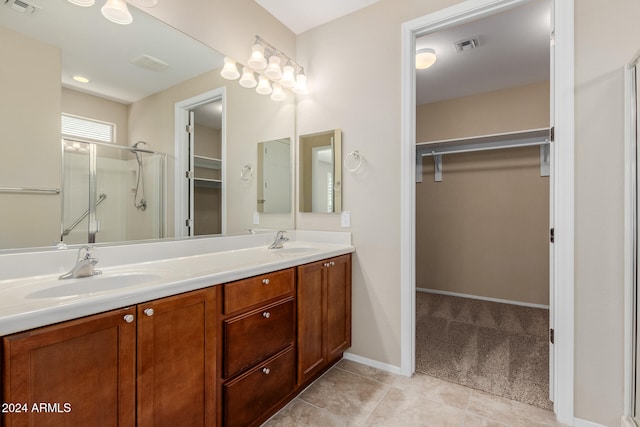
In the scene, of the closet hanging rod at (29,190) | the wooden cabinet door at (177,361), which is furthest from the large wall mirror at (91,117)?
the wooden cabinet door at (177,361)

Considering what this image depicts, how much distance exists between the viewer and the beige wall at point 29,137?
1.15 meters

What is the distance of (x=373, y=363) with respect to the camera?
2.13 meters

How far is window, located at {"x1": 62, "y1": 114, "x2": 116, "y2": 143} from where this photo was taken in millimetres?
1317

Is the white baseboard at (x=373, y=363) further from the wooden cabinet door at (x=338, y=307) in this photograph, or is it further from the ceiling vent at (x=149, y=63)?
Answer: the ceiling vent at (x=149, y=63)

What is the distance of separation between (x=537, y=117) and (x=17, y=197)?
433 cm

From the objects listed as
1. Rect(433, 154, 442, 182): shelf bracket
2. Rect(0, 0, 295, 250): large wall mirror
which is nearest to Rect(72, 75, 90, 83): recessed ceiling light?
Rect(0, 0, 295, 250): large wall mirror

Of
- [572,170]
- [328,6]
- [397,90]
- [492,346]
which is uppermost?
[328,6]

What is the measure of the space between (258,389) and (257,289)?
0.48 m

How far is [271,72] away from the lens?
220 cm

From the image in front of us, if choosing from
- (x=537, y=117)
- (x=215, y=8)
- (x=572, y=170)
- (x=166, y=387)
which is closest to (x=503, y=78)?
(x=537, y=117)

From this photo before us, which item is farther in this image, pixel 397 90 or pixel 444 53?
pixel 444 53

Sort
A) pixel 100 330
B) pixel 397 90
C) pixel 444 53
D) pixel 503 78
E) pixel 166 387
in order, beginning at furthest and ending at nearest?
pixel 503 78, pixel 444 53, pixel 397 90, pixel 166 387, pixel 100 330

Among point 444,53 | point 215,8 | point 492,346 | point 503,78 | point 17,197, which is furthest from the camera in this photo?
point 503,78

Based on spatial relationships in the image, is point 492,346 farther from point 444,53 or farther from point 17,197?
point 17,197
